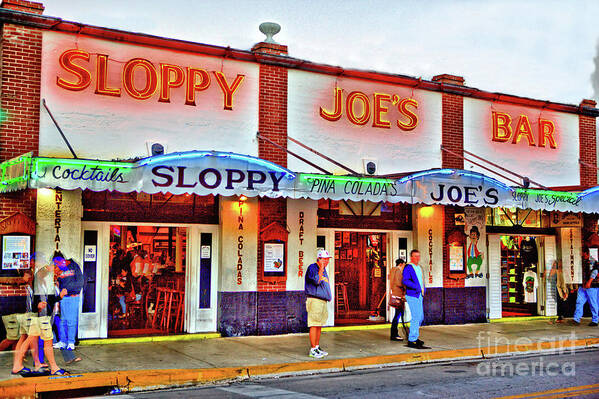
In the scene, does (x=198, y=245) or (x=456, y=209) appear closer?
(x=198, y=245)

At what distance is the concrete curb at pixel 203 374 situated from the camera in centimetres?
900

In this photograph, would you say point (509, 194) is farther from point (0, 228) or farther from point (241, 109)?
point (0, 228)

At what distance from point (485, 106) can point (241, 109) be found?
6923 mm

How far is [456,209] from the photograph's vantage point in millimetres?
16312

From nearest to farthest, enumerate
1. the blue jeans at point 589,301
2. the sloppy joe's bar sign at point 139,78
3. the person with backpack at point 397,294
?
the sloppy joe's bar sign at point 139,78, the person with backpack at point 397,294, the blue jeans at point 589,301

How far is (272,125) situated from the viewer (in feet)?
47.0

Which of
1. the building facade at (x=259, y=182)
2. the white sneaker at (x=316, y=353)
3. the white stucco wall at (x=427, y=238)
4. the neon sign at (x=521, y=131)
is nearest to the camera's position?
the white sneaker at (x=316, y=353)

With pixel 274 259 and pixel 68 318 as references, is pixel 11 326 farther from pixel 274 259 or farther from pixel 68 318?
pixel 274 259

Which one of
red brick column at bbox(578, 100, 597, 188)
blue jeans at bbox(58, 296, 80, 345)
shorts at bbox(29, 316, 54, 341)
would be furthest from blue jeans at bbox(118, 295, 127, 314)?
red brick column at bbox(578, 100, 597, 188)

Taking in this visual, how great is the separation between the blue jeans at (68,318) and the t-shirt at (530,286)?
1198 centimetres

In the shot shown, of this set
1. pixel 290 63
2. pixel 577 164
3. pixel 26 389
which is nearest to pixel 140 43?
pixel 290 63

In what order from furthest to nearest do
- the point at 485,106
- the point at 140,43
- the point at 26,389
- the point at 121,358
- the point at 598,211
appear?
the point at 485,106 → the point at 598,211 → the point at 140,43 → the point at 121,358 → the point at 26,389

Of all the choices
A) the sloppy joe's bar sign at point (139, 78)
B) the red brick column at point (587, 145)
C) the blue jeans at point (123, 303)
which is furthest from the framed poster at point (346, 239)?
the red brick column at point (587, 145)

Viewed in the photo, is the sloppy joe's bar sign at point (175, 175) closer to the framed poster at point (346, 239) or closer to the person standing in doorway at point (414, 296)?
the person standing in doorway at point (414, 296)
